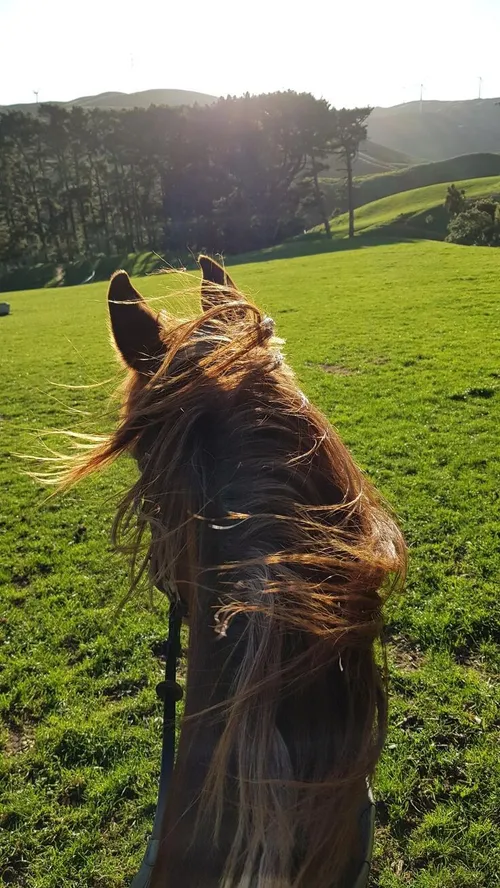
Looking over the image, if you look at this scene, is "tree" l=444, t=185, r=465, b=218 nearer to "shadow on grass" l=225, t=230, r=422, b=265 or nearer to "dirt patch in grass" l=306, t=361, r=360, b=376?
"shadow on grass" l=225, t=230, r=422, b=265

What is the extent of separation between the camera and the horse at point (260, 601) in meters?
1.19

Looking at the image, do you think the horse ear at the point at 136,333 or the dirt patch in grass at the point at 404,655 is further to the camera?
the dirt patch in grass at the point at 404,655

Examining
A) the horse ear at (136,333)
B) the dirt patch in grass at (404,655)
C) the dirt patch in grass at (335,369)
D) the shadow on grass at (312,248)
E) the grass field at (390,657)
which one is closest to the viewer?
the horse ear at (136,333)

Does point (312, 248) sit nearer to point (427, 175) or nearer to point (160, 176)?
point (160, 176)

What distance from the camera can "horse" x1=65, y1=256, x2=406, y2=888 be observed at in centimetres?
119

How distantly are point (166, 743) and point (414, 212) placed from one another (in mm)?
66559

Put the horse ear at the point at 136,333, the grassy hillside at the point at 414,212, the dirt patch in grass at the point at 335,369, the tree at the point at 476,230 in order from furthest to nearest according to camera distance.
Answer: the grassy hillside at the point at 414,212 < the tree at the point at 476,230 < the dirt patch in grass at the point at 335,369 < the horse ear at the point at 136,333

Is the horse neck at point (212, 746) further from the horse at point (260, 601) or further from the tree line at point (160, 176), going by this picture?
the tree line at point (160, 176)

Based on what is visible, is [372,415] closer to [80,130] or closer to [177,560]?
[177,560]

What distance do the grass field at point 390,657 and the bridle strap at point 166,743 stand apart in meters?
0.28

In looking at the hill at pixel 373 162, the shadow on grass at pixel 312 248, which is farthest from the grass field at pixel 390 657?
the hill at pixel 373 162

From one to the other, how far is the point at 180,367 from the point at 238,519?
50 centimetres

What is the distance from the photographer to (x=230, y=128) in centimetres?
6062

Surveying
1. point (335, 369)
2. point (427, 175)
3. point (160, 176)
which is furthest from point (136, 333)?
point (427, 175)
